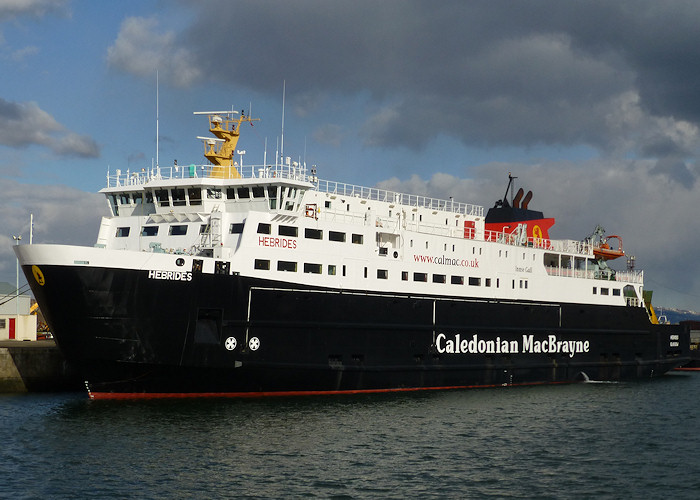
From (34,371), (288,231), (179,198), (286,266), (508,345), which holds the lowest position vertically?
(34,371)

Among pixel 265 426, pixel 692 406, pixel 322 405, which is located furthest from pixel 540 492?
pixel 692 406

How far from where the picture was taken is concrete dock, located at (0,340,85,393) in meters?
25.6

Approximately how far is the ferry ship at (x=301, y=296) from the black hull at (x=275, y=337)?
4 centimetres

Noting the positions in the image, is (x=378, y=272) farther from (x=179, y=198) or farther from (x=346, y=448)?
(x=346, y=448)

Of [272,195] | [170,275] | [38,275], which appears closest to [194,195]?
[272,195]

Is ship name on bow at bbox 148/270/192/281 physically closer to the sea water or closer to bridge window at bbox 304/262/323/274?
the sea water

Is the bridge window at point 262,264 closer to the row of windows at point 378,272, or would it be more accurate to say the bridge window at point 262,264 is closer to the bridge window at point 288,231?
the row of windows at point 378,272

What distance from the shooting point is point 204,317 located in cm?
2172

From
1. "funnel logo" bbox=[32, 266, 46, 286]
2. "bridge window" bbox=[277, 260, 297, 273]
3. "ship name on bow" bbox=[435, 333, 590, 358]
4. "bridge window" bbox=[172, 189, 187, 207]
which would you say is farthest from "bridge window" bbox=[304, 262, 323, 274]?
"funnel logo" bbox=[32, 266, 46, 286]

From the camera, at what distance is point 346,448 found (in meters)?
17.3

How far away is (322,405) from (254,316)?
10.5 ft

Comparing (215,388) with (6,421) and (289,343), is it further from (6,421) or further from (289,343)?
(6,421)

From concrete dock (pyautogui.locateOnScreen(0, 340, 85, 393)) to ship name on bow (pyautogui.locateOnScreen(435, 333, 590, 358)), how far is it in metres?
12.3

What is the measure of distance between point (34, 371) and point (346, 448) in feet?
45.0
